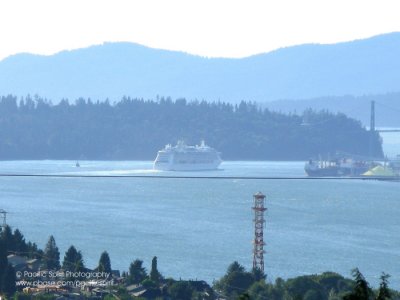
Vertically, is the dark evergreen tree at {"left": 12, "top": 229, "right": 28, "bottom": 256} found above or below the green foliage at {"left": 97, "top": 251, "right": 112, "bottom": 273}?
above

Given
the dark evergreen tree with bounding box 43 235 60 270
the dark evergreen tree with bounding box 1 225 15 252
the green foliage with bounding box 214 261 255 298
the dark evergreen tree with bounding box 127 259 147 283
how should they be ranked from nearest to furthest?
the green foliage with bounding box 214 261 255 298
the dark evergreen tree with bounding box 127 259 147 283
the dark evergreen tree with bounding box 43 235 60 270
the dark evergreen tree with bounding box 1 225 15 252

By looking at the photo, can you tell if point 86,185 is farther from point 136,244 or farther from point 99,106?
point 99,106

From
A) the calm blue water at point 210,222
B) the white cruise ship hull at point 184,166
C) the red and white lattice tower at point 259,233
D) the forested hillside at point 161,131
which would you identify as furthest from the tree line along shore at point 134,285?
the forested hillside at point 161,131

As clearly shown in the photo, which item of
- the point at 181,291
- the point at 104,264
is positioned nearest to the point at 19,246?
the point at 104,264

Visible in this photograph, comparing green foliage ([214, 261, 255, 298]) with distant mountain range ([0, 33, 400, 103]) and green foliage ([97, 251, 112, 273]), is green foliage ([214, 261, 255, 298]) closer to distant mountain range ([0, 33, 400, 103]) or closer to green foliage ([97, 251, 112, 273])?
green foliage ([97, 251, 112, 273])

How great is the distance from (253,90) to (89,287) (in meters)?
156

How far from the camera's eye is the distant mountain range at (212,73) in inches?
6767

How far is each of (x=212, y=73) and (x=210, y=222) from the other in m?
151

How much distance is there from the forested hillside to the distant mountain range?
Answer: 242 ft

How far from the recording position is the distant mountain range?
17188cm

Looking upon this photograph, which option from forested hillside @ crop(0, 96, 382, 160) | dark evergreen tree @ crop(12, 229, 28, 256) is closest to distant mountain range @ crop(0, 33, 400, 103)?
forested hillside @ crop(0, 96, 382, 160)

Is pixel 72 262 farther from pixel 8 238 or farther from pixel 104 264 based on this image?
pixel 8 238

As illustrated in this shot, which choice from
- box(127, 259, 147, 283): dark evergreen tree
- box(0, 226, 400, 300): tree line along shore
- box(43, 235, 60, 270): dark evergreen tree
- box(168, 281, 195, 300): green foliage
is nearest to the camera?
box(0, 226, 400, 300): tree line along shore

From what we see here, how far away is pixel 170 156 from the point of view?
66.2 meters
